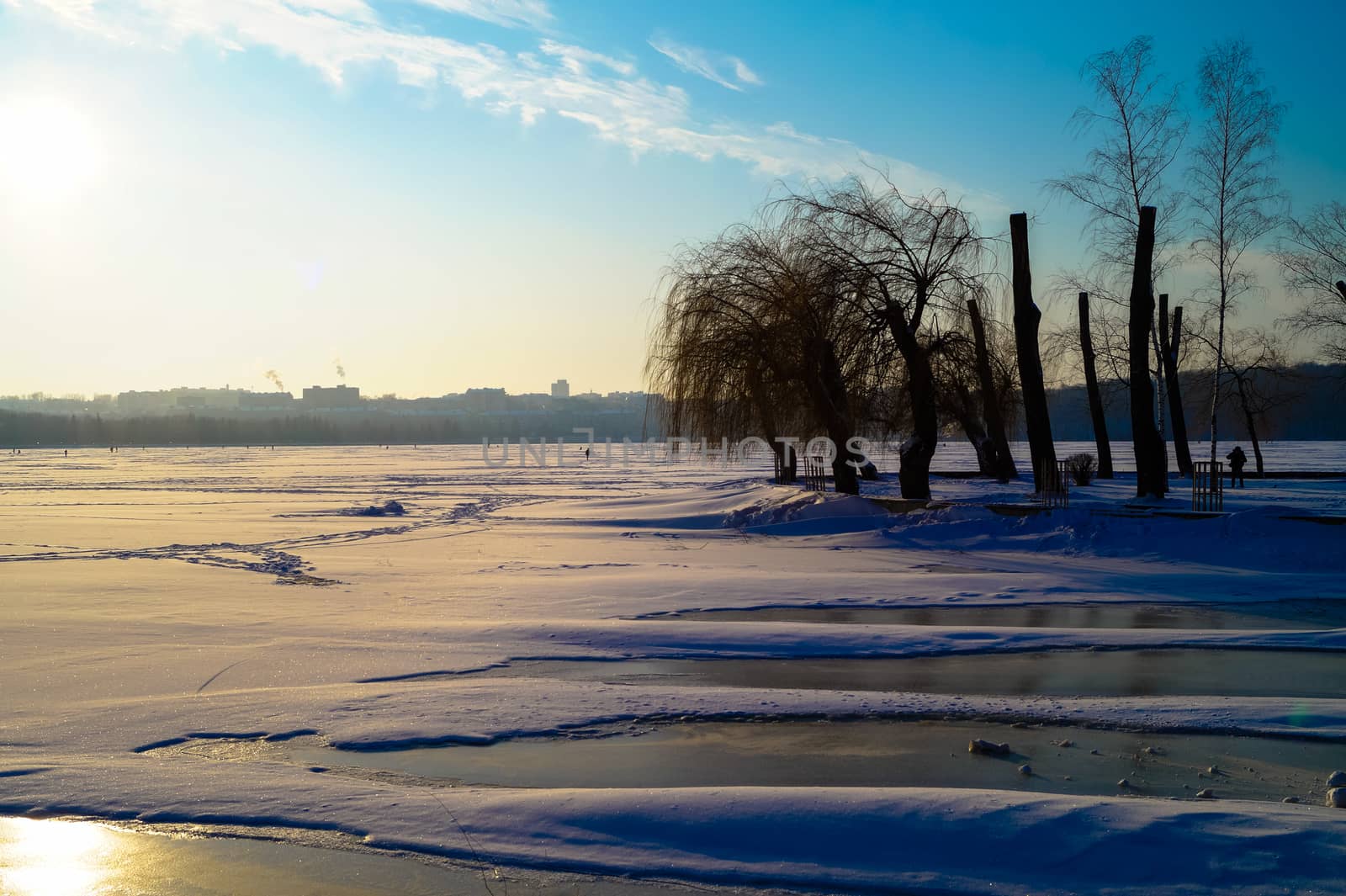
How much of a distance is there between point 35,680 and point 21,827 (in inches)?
131

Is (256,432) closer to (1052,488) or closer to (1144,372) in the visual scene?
(1052,488)

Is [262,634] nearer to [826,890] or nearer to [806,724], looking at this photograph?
[806,724]

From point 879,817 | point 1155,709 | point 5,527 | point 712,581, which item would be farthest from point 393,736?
point 5,527

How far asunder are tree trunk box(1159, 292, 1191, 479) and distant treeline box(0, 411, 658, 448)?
127m

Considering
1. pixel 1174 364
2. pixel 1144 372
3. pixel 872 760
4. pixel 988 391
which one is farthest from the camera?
pixel 1174 364

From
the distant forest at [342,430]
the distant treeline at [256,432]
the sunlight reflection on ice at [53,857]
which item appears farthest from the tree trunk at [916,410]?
the distant treeline at [256,432]

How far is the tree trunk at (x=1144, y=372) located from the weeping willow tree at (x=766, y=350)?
17.1 feet

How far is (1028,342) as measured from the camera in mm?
22172

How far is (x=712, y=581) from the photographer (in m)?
12.9

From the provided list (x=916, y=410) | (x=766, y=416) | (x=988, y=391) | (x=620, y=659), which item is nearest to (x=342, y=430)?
(x=766, y=416)

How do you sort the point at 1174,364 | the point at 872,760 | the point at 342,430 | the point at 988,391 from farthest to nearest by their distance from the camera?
the point at 342,430, the point at 1174,364, the point at 988,391, the point at 872,760

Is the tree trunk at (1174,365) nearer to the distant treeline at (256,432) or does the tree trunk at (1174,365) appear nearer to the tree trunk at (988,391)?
the tree trunk at (988,391)

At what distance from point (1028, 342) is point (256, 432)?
176459mm

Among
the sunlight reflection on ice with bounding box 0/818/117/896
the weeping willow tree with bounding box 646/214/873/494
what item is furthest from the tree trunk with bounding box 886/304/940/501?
the sunlight reflection on ice with bounding box 0/818/117/896
